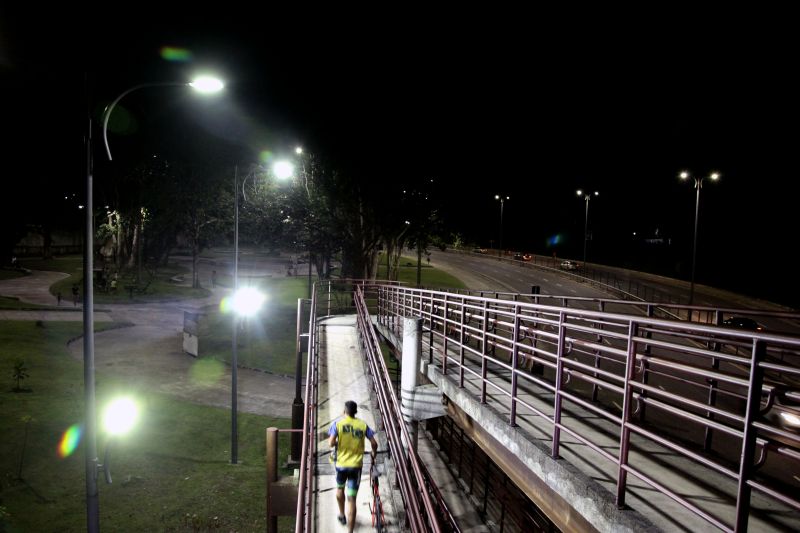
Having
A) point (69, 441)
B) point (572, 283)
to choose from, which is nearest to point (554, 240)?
point (572, 283)

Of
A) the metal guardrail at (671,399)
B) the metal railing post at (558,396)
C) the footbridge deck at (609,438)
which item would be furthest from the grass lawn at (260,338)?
the metal railing post at (558,396)

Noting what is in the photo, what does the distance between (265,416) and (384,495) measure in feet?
43.4

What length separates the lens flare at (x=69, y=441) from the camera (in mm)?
14483

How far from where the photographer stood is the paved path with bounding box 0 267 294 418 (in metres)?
20.9

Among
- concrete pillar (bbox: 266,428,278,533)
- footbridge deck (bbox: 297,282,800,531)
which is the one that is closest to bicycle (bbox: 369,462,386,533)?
footbridge deck (bbox: 297,282,800,531)

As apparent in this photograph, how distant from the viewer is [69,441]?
15.1m

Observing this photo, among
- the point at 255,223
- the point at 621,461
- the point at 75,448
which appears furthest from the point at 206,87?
the point at 255,223

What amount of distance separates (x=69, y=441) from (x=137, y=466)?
2.72m

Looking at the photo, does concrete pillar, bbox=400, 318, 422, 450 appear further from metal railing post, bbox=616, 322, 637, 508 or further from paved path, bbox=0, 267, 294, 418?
paved path, bbox=0, 267, 294, 418

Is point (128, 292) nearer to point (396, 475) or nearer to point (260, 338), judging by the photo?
point (260, 338)

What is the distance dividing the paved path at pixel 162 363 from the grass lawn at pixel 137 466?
136cm

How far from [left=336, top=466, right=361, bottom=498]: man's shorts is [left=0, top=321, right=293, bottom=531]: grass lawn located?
684 cm

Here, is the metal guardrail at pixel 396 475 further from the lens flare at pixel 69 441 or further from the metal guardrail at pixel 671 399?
the lens flare at pixel 69 441

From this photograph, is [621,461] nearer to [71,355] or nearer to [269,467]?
[269,467]
